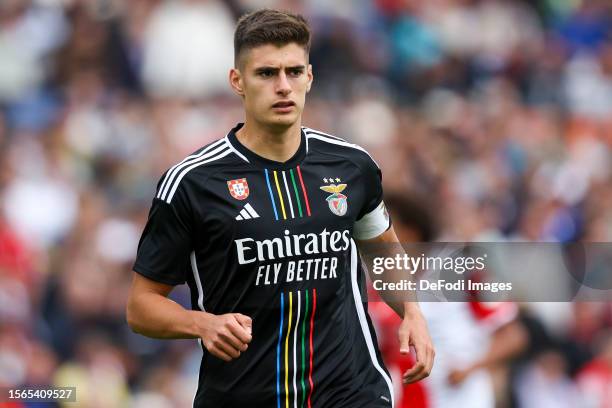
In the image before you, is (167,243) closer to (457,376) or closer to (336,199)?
(336,199)

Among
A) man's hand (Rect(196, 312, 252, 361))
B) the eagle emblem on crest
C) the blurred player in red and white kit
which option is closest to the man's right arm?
man's hand (Rect(196, 312, 252, 361))

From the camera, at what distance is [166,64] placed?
469 inches

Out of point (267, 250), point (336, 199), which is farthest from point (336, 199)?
point (267, 250)

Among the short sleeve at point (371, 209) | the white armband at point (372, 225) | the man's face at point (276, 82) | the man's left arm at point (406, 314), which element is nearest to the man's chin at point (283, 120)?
the man's face at point (276, 82)

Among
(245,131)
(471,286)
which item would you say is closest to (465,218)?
(471,286)

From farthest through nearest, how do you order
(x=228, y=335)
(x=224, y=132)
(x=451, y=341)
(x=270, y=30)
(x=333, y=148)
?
(x=224, y=132) → (x=451, y=341) → (x=333, y=148) → (x=270, y=30) → (x=228, y=335)

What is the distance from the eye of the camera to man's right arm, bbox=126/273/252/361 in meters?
4.06

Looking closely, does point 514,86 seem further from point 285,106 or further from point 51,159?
point 285,106

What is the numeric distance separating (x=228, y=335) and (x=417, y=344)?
0.96m

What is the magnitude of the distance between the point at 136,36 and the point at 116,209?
93.3 inches

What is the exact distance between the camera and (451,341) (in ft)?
21.6

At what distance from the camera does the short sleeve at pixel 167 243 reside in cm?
445

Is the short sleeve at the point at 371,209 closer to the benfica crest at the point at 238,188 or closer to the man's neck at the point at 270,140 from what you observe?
the man's neck at the point at 270,140

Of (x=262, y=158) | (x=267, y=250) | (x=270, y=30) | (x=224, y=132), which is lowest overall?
(x=267, y=250)
